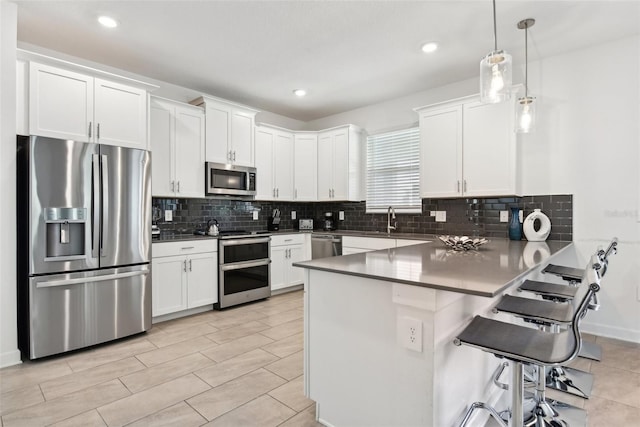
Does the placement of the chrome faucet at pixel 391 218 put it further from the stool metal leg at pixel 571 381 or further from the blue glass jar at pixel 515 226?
the stool metal leg at pixel 571 381

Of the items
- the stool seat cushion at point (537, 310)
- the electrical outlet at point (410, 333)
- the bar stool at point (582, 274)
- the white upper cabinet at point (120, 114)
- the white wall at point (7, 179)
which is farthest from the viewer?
the white upper cabinet at point (120, 114)

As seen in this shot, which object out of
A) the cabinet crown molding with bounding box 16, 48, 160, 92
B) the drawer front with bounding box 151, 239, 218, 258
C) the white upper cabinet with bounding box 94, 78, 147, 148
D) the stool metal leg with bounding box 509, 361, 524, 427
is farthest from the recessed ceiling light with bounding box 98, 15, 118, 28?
the stool metal leg with bounding box 509, 361, 524, 427

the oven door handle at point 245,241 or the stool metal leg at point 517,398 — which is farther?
the oven door handle at point 245,241

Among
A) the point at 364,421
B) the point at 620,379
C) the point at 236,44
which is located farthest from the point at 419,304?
the point at 236,44

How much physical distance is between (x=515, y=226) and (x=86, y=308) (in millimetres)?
4067

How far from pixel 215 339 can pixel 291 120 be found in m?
3.83

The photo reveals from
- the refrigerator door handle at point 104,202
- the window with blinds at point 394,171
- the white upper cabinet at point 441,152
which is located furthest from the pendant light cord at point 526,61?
the refrigerator door handle at point 104,202

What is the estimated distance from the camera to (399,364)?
1508 millimetres

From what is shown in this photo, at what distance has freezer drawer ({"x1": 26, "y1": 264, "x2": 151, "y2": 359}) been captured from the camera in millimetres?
2580

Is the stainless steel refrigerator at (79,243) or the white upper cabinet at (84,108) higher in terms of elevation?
the white upper cabinet at (84,108)

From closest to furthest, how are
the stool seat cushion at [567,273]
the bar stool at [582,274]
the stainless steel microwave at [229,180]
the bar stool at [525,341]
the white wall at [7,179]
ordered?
the bar stool at [525,341], the bar stool at [582,274], the stool seat cushion at [567,273], the white wall at [7,179], the stainless steel microwave at [229,180]

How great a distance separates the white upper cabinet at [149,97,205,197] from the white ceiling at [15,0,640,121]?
1.40 ft

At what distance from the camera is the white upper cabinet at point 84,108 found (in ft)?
8.75

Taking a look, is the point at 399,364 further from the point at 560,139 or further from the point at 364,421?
the point at 560,139
